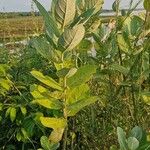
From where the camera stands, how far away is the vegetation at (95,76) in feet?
3.18

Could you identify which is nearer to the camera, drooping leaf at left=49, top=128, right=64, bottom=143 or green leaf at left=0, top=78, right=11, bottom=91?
drooping leaf at left=49, top=128, right=64, bottom=143

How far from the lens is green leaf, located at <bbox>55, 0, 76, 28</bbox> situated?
0.93m

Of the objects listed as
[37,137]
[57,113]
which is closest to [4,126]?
[37,137]

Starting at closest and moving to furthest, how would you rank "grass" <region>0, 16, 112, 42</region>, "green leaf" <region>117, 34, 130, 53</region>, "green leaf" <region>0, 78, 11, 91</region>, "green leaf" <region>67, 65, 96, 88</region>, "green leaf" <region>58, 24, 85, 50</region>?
"green leaf" <region>58, 24, 85, 50</region>
"green leaf" <region>67, 65, 96, 88</region>
"green leaf" <region>117, 34, 130, 53</region>
"green leaf" <region>0, 78, 11, 91</region>
"grass" <region>0, 16, 112, 42</region>

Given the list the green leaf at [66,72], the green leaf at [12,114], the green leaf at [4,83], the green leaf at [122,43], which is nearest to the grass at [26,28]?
the green leaf at [4,83]

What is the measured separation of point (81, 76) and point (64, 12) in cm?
16

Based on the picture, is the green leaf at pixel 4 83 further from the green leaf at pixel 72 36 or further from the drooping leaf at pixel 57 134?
the green leaf at pixel 72 36

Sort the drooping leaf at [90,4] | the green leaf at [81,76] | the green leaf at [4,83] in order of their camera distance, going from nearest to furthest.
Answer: the green leaf at [81,76] < the drooping leaf at [90,4] < the green leaf at [4,83]

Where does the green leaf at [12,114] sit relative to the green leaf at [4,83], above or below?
below

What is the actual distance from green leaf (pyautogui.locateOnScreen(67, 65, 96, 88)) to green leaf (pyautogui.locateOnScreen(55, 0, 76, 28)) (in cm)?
12

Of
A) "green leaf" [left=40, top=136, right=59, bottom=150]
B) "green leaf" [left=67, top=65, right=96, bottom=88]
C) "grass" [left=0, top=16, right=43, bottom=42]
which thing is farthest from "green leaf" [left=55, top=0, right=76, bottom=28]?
"grass" [left=0, top=16, right=43, bottom=42]

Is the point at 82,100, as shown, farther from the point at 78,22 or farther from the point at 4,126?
the point at 4,126

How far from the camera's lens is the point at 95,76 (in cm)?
140

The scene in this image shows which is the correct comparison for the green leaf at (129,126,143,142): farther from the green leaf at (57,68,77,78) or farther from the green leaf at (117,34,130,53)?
the green leaf at (117,34,130,53)
